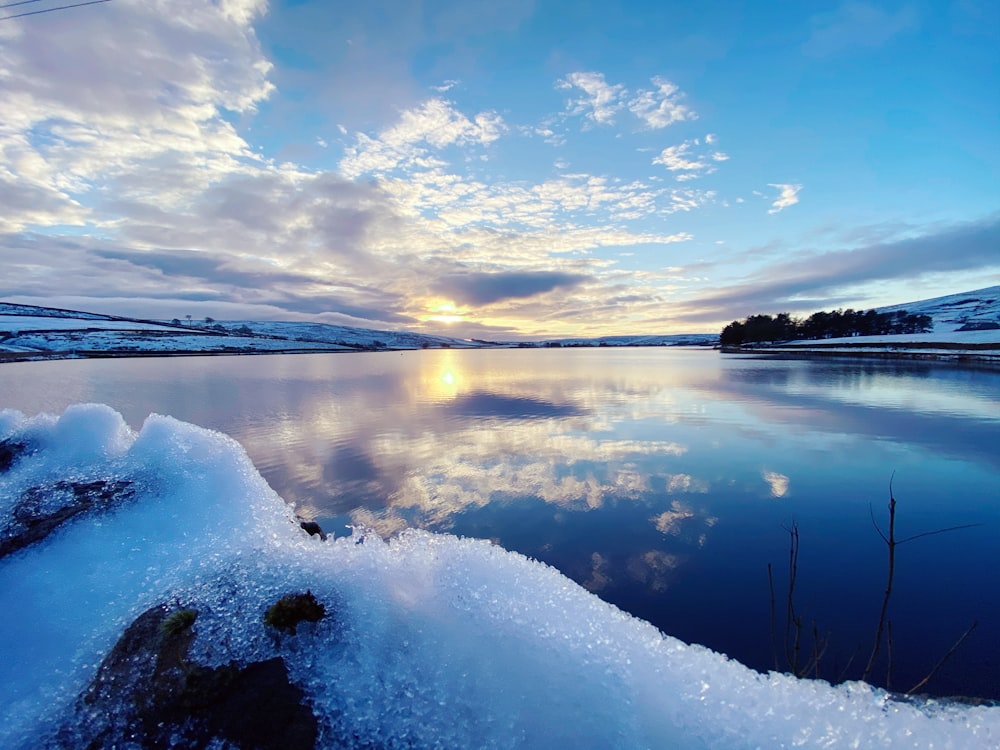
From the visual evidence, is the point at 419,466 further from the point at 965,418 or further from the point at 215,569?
the point at 965,418

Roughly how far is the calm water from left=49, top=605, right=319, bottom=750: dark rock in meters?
3.60

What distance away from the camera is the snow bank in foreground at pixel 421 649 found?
2.28m

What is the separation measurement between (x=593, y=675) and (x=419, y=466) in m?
9.93

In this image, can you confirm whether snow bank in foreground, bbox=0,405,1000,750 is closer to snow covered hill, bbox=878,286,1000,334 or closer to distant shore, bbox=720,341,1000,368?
distant shore, bbox=720,341,1000,368

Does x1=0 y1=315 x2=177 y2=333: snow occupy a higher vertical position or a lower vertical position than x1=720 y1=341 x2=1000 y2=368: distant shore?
higher

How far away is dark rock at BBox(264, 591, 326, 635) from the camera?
9.29 ft

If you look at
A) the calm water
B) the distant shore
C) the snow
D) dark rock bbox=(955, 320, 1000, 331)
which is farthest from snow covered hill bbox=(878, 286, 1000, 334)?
the snow

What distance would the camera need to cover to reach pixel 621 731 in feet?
7.38

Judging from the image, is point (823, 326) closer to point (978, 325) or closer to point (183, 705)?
point (978, 325)

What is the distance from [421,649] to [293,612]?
2.93 feet

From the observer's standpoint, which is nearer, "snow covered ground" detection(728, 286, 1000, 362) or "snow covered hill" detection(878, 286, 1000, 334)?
"snow covered ground" detection(728, 286, 1000, 362)

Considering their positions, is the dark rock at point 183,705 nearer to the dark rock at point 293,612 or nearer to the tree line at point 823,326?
the dark rock at point 293,612

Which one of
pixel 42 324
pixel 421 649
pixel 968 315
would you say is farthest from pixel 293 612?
pixel 968 315

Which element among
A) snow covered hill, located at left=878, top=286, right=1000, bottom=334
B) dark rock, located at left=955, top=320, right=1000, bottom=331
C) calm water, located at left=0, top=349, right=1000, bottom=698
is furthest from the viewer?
snow covered hill, located at left=878, top=286, right=1000, bottom=334
